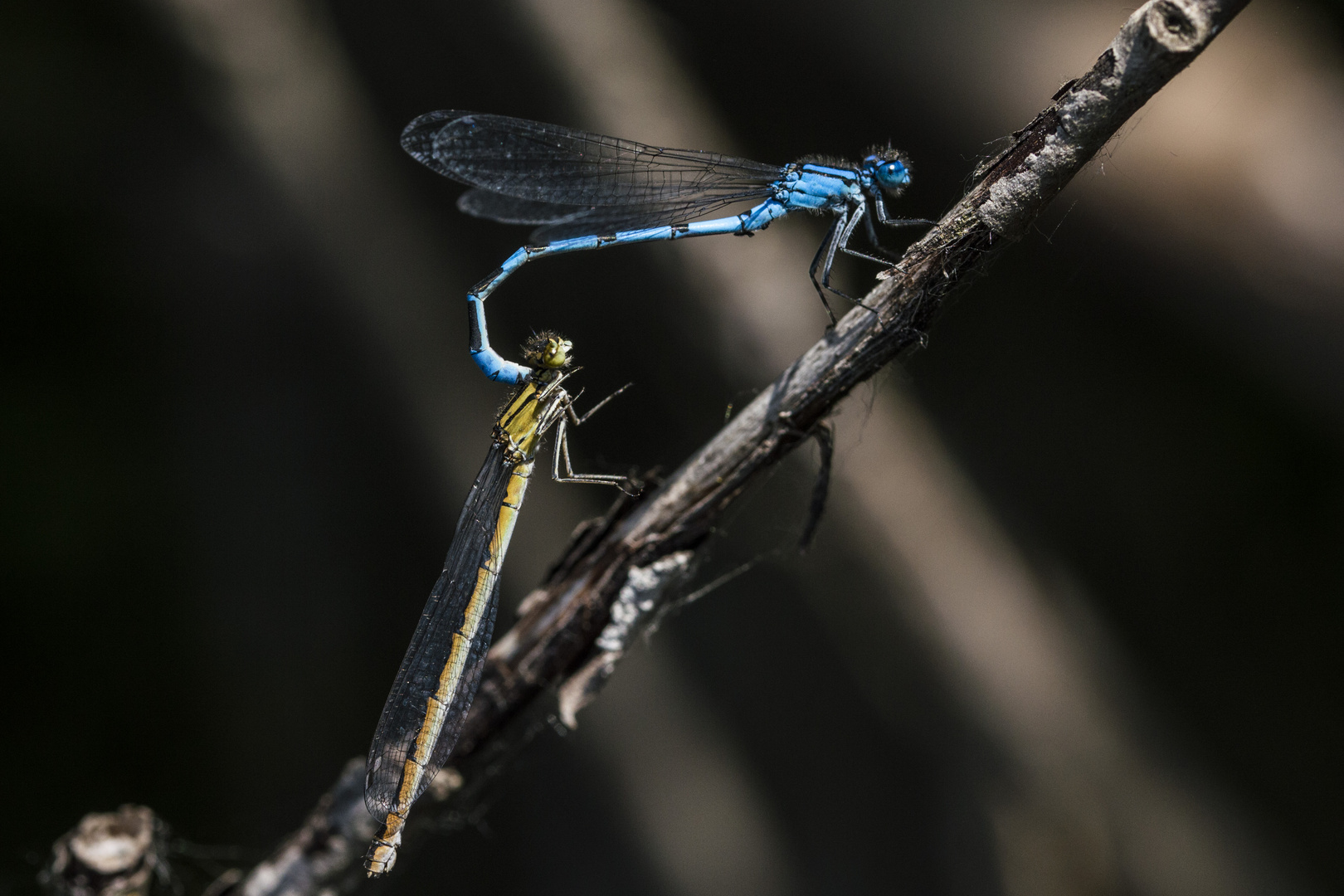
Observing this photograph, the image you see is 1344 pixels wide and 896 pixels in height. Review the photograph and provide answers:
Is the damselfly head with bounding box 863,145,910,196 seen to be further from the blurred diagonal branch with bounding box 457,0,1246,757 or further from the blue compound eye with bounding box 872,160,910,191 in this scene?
the blurred diagonal branch with bounding box 457,0,1246,757

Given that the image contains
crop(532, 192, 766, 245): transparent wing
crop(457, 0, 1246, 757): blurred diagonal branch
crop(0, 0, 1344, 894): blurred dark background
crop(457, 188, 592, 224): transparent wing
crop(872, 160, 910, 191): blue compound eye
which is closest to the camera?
crop(457, 0, 1246, 757): blurred diagonal branch

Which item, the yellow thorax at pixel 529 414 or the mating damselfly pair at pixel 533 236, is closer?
the mating damselfly pair at pixel 533 236

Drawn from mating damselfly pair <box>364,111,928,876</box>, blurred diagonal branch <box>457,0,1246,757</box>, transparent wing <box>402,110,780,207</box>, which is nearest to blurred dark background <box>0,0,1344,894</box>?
mating damselfly pair <box>364,111,928,876</box>

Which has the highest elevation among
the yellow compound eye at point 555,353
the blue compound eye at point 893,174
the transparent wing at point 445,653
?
the blue compound eye at point 893,174

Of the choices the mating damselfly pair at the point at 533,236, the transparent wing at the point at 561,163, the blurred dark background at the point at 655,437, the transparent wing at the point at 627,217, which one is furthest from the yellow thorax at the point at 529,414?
the blurred dark background at the point at 655,437

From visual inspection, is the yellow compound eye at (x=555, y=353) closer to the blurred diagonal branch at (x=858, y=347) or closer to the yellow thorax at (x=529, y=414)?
the yellow thorax at (x=529, y=414)

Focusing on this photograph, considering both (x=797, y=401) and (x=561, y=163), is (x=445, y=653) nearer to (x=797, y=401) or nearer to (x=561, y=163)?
(x=797, y=401)

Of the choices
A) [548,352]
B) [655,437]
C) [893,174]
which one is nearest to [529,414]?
[548,352]
